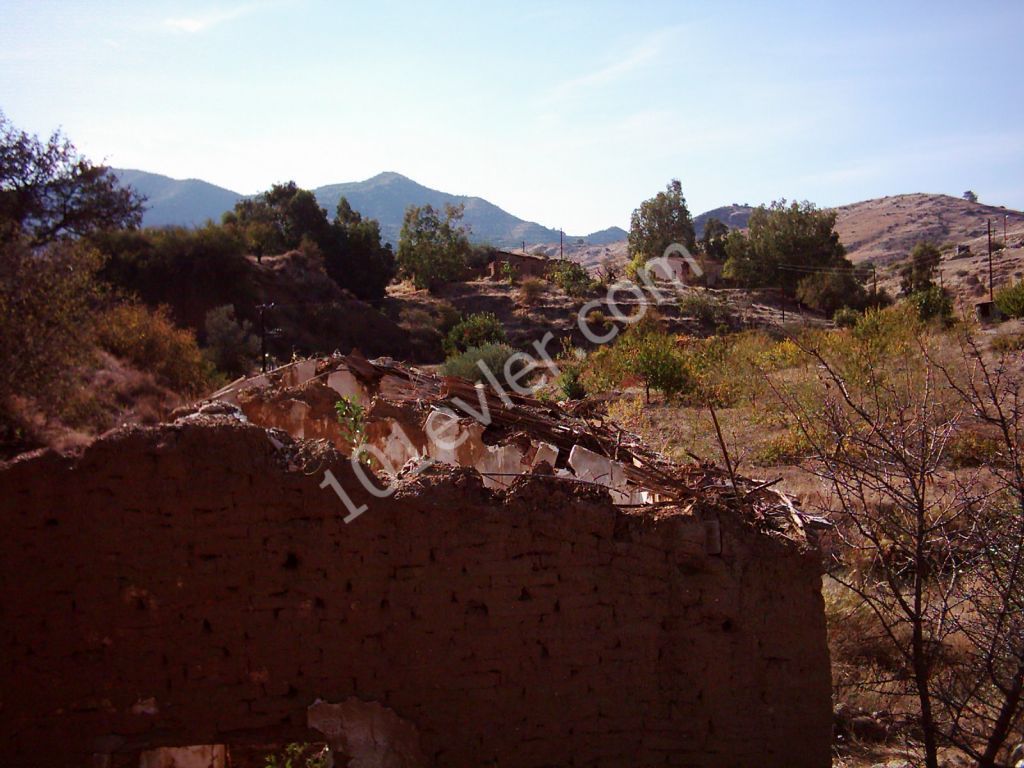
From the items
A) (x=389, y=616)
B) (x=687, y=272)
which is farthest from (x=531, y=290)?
(x=389, y=616)

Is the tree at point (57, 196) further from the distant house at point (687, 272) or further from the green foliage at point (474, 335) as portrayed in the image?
the distant house at point (687, 272)

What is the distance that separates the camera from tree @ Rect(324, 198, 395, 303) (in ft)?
150

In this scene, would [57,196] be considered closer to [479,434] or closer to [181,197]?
[479,434]

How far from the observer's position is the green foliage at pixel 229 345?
28.8m

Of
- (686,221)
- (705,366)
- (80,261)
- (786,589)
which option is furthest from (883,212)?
(786,589)

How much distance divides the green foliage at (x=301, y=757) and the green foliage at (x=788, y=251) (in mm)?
45288

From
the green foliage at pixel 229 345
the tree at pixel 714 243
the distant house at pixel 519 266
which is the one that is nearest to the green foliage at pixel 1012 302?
the distant house at pixel 519 266

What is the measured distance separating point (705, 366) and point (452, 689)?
1840cm

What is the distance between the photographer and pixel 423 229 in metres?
49.1

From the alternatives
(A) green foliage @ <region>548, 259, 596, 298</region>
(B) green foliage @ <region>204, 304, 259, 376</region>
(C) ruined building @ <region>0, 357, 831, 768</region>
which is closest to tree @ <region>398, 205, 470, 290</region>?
(A) green foliage @ <region>548, 259, 596, 298</region>

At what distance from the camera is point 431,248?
4753 centimetres

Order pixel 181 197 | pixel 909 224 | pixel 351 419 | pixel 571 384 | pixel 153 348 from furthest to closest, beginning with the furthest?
1. pixel 181 197
2. pixel 909 224
3. pixel 571 384
4. pixel 153 348
5. pixel 351 419

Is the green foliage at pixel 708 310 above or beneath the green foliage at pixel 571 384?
above

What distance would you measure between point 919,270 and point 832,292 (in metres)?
6.08
